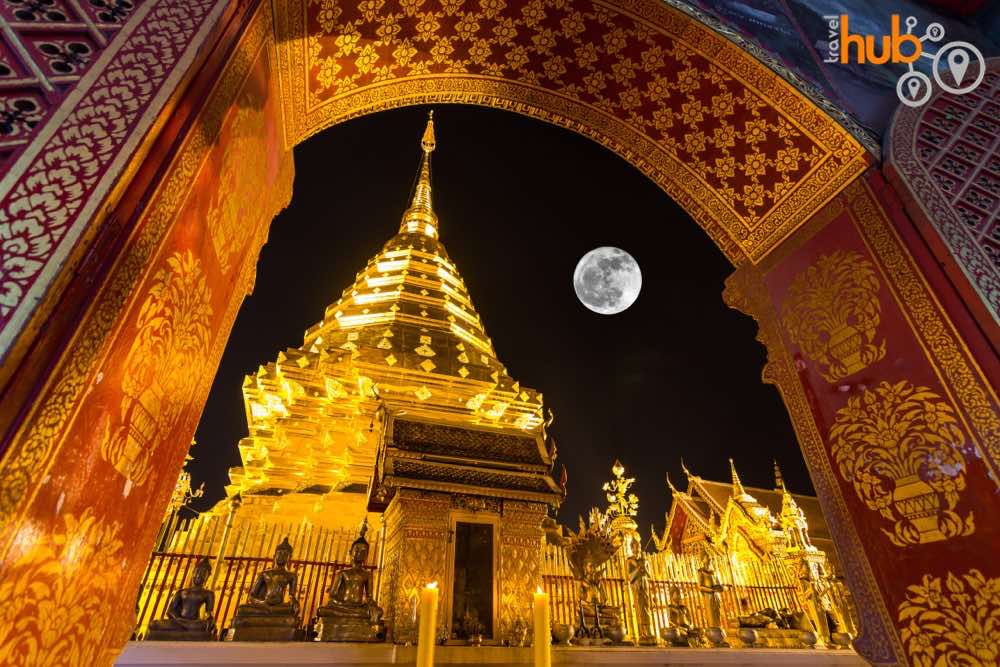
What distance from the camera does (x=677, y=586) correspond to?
5316mm

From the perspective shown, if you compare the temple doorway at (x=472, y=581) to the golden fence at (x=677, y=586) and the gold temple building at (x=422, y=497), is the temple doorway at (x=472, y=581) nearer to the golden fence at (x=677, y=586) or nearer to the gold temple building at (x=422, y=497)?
the gold temple building at (x=422, y=497)

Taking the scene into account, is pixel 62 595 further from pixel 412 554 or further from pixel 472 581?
pixel 472 581

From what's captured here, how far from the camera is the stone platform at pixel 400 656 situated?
2547mm

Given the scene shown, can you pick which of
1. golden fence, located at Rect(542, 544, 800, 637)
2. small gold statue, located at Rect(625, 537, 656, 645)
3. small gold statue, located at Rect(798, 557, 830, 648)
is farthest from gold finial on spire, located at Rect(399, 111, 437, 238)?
small gold statue, located at Rect(798, 557, 830, 648)

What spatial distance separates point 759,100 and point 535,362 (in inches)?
431

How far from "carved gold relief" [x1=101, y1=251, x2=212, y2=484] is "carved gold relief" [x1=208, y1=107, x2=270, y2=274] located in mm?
296

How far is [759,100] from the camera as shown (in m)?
3.65

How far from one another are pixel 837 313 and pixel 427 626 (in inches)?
128

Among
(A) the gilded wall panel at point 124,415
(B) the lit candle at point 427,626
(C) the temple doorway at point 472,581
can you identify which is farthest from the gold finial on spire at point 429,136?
(B) the lit candle at point 427,626

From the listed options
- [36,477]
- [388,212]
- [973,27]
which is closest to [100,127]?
[36,477]

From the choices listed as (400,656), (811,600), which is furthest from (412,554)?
(811,600)

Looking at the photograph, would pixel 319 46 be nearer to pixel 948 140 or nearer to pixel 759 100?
pixel 759 100
